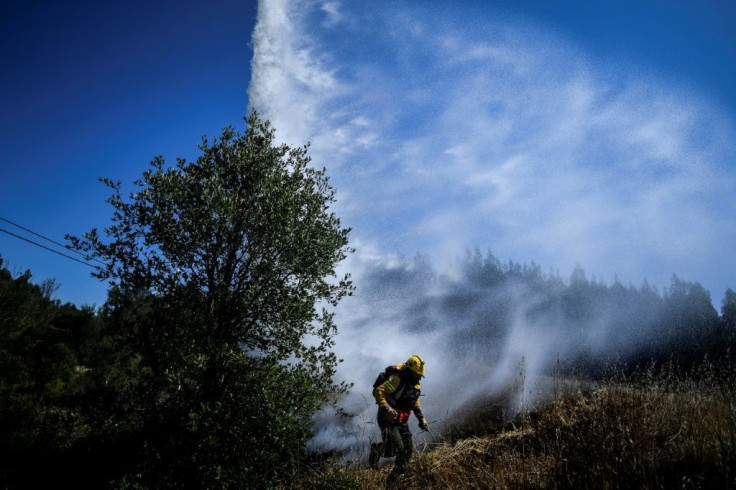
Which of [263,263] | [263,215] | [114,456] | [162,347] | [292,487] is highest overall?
[263,215]

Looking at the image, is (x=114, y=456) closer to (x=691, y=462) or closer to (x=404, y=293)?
(x=691, y=462)

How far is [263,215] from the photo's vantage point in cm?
1068

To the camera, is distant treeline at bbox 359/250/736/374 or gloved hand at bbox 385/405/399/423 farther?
distant treeline at bbox 359/250/736/374

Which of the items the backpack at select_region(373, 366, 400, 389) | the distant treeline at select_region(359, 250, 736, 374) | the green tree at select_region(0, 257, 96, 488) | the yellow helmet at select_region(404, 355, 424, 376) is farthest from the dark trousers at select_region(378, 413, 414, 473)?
the distant treeline at select_region(359, 250, 736, 374)

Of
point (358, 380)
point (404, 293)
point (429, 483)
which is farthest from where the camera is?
point (404, 293)

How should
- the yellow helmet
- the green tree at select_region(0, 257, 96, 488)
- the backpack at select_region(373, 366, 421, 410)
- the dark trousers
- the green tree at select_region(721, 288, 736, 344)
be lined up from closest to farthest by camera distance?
the dark trousers
the backpack at select_region(373, 366, 421, 410)
the yellow helmet
the green tree at select_region(0, 257, 96, 488)
the green tree at select_region(721, 288, 736, 344)

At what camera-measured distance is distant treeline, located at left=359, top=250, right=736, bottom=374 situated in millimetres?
55594

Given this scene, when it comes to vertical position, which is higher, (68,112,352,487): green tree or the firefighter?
(68,112,352,487): green tree

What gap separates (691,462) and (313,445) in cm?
2426

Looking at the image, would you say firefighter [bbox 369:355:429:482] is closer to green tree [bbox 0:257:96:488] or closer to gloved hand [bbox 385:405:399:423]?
gloved hand [bbox 385:405:399:423]

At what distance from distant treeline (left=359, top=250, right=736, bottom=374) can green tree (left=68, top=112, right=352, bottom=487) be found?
39.8 m

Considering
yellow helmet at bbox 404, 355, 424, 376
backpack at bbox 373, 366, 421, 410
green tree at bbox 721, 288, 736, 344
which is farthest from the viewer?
green tree at bbox 721, 288, 736, 344

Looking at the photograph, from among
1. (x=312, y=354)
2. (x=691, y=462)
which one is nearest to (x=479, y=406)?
(x=312, y=354)

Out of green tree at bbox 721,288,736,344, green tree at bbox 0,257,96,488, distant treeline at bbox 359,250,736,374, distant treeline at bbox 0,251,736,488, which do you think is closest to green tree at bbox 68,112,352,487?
distant treeline at bbox 0,251,736,488
